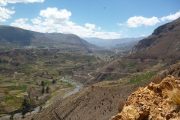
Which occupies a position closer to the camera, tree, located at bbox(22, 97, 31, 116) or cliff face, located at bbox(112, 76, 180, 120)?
cliff face, located at bbox(112, 76, 180, 120)

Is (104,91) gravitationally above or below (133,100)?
below

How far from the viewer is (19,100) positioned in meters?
188

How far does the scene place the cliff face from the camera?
1810cm

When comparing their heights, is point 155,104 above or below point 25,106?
above

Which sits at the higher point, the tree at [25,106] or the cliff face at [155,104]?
the cliff face at [155,104]

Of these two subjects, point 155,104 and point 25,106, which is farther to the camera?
point 25,106

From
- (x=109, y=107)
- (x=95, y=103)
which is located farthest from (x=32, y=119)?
(x=109, y=107)

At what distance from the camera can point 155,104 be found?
68.9 ft

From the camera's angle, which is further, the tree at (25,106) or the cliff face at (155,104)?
the tree at (25,106)

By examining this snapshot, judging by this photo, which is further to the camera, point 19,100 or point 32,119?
point 19,100

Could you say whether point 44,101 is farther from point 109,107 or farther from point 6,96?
point 109,107

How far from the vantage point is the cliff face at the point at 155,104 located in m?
18.1

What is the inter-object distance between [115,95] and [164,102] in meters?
90.9

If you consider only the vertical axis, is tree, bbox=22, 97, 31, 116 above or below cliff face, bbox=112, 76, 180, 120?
below
